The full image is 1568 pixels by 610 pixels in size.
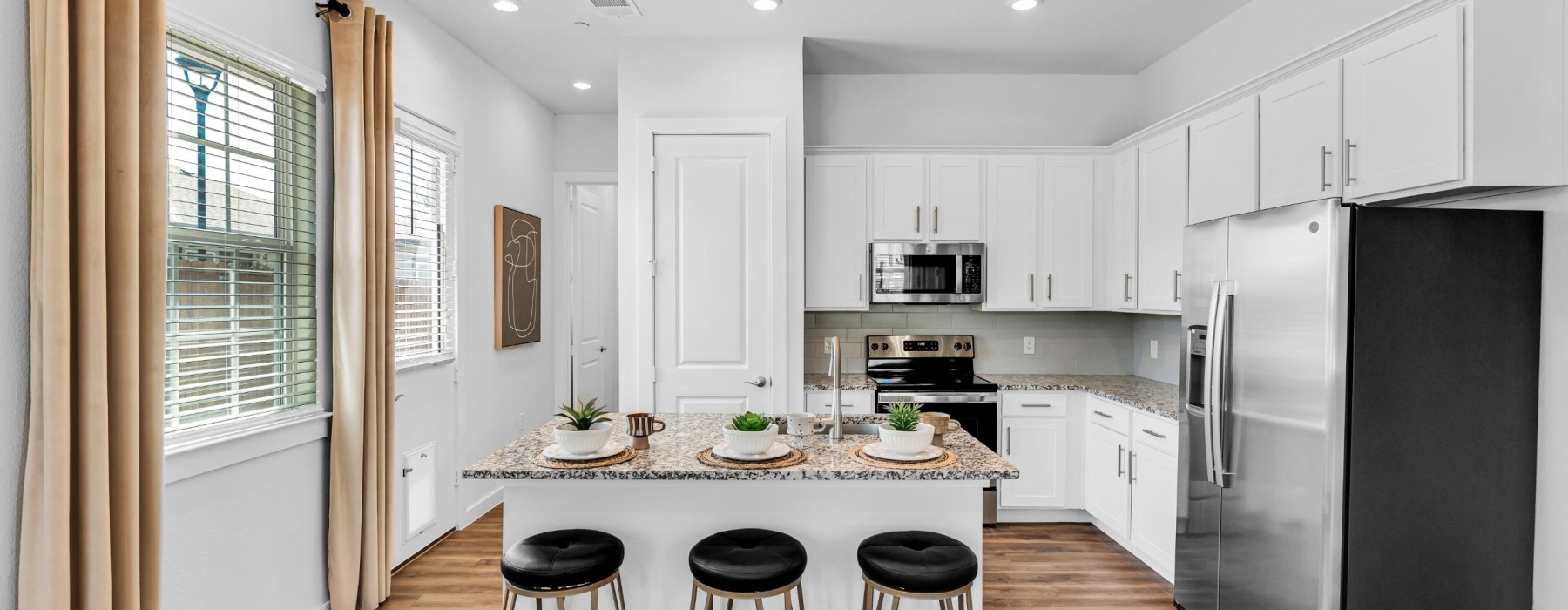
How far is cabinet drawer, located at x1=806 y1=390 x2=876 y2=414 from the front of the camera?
370cm

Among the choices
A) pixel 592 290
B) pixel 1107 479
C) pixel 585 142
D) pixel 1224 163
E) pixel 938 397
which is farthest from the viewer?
pixel 592 290

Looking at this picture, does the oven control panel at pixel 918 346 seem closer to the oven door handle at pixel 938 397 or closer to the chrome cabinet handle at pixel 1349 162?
the oven door handle at pixel 938 397

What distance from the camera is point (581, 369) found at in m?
5.18

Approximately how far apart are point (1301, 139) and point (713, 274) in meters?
2.46

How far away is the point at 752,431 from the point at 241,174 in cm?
188

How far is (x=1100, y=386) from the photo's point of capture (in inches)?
147

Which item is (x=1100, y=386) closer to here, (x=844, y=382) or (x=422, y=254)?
(x=844, y=382)

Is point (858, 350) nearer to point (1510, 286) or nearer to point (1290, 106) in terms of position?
point (1290, 106)

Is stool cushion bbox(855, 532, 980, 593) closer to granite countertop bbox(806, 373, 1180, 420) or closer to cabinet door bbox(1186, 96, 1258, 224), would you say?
granite countertop bbox(806, 373, 1180, 420)

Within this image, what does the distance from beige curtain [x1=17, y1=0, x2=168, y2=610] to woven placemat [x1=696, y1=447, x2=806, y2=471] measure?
141 centimetres

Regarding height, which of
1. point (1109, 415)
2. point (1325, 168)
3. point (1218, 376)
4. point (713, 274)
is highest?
point (1325, 168)
